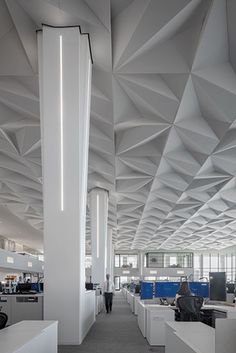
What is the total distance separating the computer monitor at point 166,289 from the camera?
15.6 meters

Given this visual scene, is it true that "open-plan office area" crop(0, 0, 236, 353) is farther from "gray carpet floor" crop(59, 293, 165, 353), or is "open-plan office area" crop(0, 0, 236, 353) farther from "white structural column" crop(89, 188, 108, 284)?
"white structural column" crop(89, 188, 108, 284)

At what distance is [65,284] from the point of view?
33.6ft

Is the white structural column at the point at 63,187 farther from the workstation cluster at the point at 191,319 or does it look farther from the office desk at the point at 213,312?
the office desk at the point at 213,312

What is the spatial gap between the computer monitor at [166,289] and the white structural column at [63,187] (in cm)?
601

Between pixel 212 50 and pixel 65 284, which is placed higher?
pixel 212 50

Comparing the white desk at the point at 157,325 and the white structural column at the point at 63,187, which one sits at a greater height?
the white structural column at the point at 63,187

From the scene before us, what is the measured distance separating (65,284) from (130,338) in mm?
3203

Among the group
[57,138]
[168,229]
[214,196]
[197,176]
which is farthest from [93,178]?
[168,229]

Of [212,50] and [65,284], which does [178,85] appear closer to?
[212,50]

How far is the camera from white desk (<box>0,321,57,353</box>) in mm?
5435

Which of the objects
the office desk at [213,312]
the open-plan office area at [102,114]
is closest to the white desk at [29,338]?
the open-plan office area at [102,114]

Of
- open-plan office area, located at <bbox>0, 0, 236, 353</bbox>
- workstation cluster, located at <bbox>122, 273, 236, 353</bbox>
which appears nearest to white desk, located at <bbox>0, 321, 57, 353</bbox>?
open-plan office area, located at <bbox>0, 0, 236, 353</bbox>

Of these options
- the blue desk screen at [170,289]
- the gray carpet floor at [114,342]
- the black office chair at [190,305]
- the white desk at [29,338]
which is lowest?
the gray carpet floor at [114,342]

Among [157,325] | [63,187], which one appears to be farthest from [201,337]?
[63,187]
